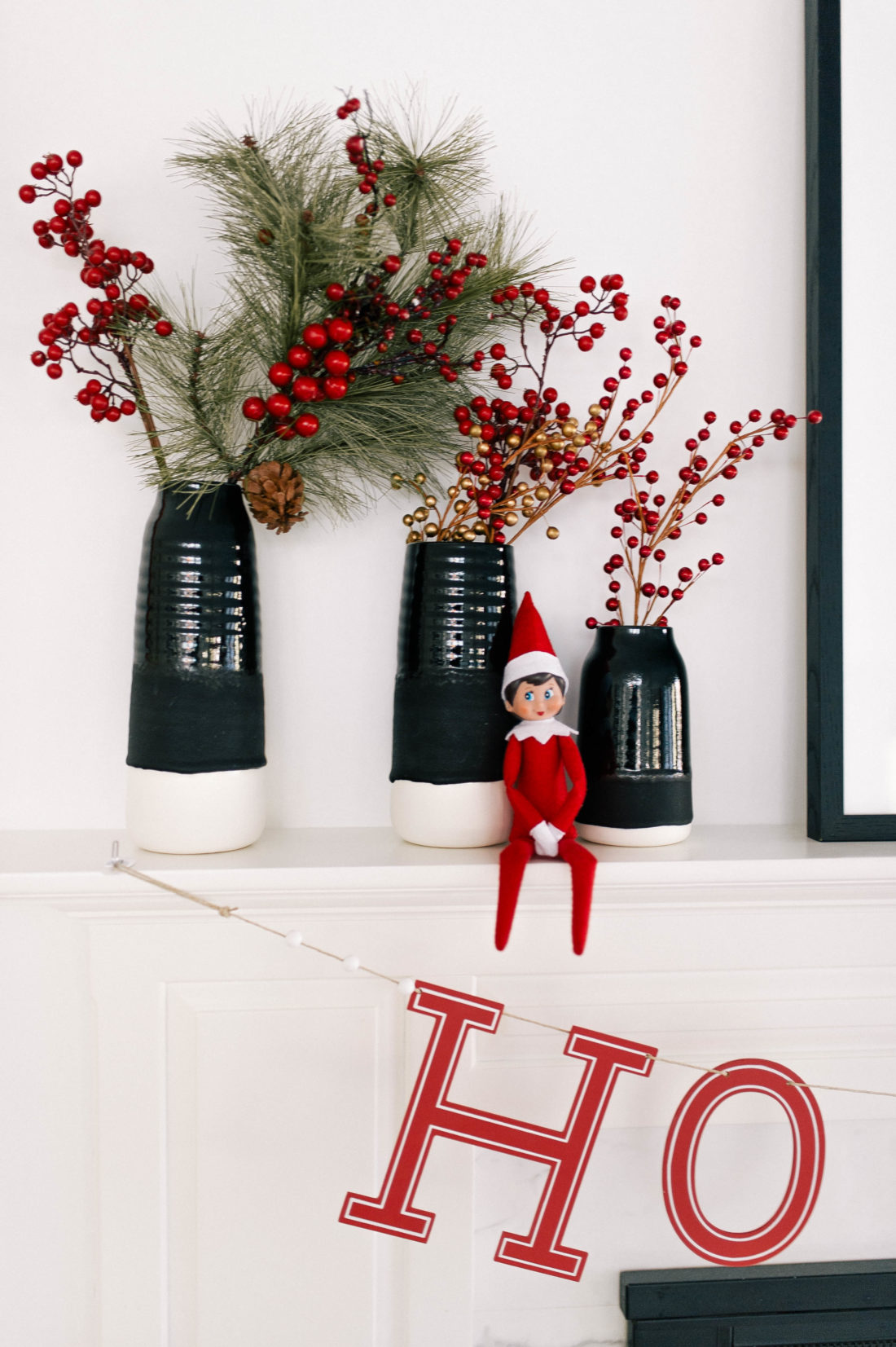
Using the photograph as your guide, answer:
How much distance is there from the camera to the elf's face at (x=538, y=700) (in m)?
0.76

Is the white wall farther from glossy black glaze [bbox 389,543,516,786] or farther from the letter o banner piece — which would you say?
the letter o banner piece

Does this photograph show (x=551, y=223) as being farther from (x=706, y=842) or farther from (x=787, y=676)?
(x=706, y=842)

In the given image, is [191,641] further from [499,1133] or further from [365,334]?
[499,1133]

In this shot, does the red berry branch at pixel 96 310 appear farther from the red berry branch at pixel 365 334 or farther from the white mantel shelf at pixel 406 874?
the white mantel shelf at pixel 406 874

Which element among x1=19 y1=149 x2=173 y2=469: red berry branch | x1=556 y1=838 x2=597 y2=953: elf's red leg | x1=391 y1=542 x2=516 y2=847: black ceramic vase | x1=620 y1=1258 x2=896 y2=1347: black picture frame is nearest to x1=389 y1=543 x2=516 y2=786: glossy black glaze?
x1=391 y1=542 x2=516 y2=847: black ceramic vase

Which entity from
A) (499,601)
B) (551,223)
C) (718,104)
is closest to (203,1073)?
(499,601)

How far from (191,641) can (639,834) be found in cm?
45

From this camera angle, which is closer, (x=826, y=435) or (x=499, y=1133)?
(x=499, y=1133)

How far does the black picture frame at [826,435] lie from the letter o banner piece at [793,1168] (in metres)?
0.24

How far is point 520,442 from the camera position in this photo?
0.81 metres

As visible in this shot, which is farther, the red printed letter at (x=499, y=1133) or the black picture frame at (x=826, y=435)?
the black picture frame at (x=826, y=435)

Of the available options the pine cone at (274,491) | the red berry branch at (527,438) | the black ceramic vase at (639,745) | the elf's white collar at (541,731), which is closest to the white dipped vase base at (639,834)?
the black ceramic vase at (639,745)

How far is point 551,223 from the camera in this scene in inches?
34.8

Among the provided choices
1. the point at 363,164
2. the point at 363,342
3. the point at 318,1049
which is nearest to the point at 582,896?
the point at 318,1049
